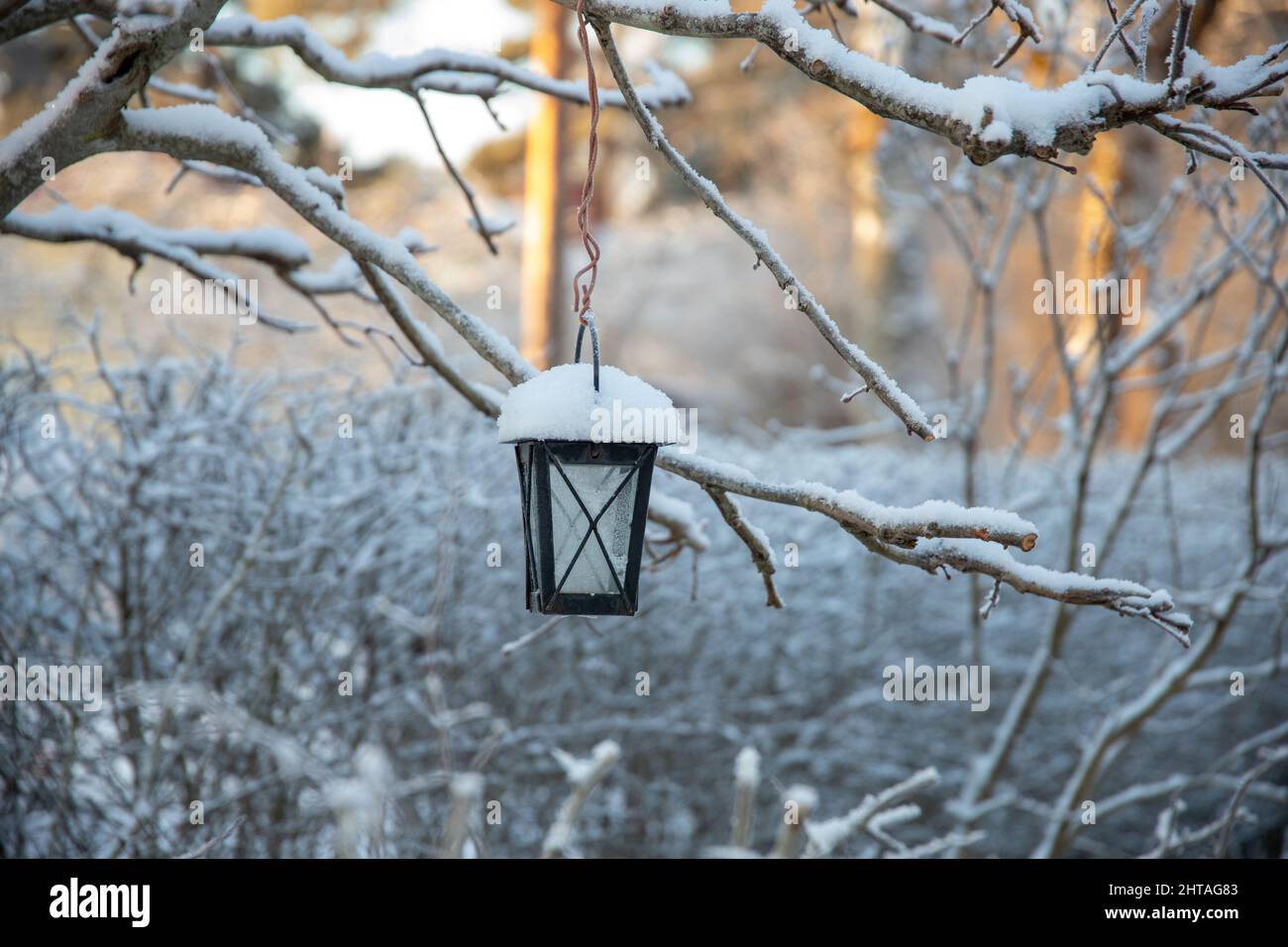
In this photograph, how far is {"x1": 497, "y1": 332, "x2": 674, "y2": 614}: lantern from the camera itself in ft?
6.40

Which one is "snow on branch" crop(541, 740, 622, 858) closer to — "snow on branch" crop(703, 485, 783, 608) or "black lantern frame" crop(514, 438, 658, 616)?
"black lantern frame" crop(514, 438, 658, 616)

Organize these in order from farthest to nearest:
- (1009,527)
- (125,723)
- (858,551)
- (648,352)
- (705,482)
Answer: (648,352)
(858,551)
(125,723)
(705,482)
(1009,527)

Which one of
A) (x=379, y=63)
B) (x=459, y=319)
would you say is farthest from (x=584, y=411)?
(x=379, y=63)

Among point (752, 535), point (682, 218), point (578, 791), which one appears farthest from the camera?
point (682, 218)

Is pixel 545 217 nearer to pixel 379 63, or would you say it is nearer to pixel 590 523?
pixel 379 63

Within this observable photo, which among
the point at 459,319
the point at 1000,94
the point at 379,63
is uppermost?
the point at 379,63

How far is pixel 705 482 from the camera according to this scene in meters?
2.32

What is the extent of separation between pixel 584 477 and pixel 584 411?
136 millimetres

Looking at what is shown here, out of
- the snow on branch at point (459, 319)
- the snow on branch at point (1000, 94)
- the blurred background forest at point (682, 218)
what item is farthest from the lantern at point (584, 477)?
the blurred background forest at point (682, 218)

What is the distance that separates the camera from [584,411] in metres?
1.95

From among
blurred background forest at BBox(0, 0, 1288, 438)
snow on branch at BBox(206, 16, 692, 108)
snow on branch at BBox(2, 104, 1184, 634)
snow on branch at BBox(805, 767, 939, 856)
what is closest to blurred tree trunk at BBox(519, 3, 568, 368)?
blurred background forest at BBox(0, 0, 1288, 438)
